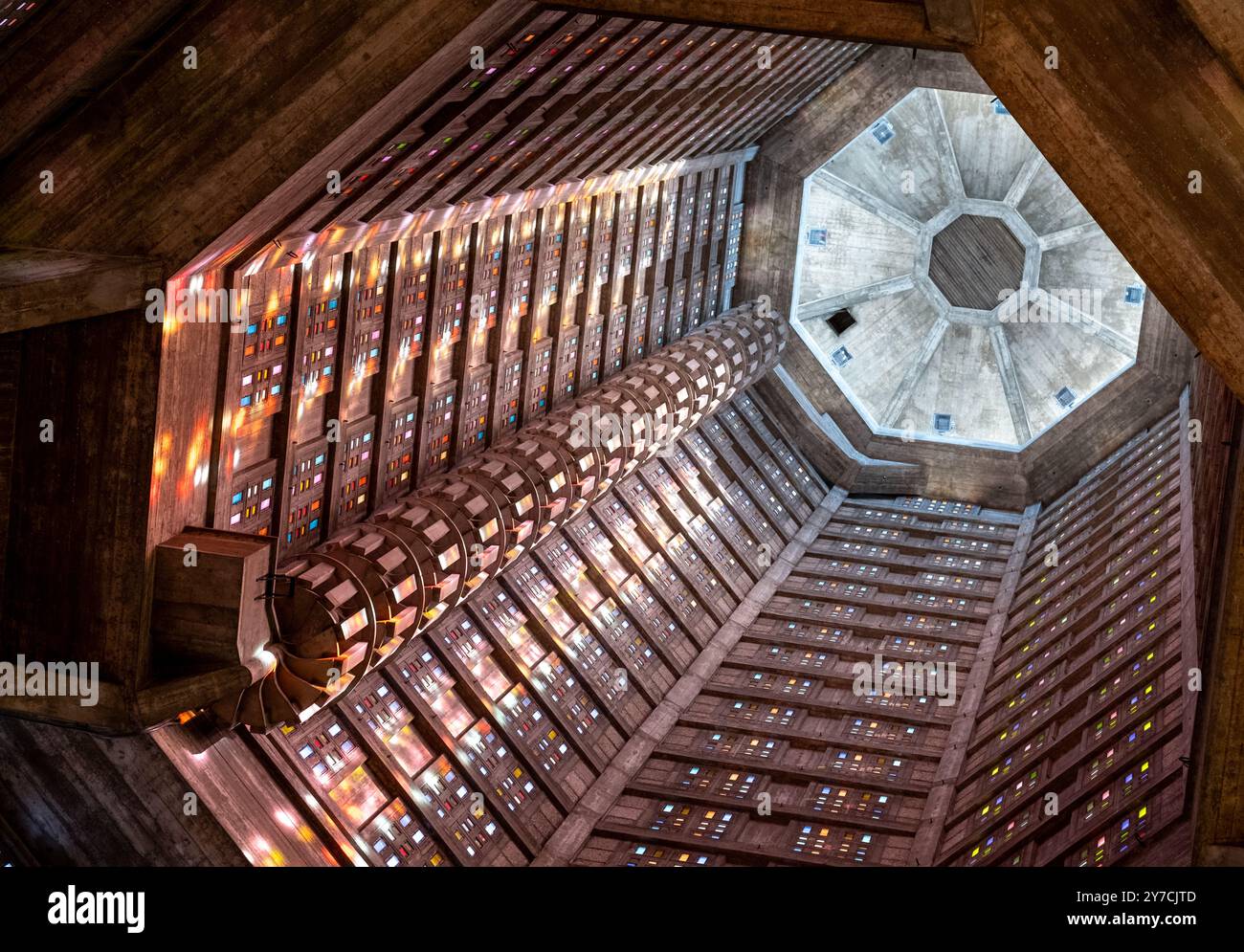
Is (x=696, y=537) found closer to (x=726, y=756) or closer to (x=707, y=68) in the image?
(x=726, y=756)

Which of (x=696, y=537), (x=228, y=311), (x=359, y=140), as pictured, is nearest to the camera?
(x=359, y=140)

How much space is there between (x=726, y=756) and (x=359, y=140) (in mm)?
22700

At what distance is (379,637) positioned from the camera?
2509cm
